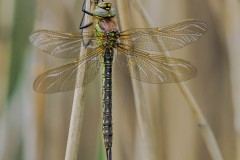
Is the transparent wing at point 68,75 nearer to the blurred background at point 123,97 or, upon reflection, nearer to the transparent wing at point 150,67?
the transparent wing at point 150,67

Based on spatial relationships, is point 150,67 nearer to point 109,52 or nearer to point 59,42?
point 109,52

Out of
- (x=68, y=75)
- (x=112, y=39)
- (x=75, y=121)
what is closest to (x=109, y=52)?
(x=112, y=39)

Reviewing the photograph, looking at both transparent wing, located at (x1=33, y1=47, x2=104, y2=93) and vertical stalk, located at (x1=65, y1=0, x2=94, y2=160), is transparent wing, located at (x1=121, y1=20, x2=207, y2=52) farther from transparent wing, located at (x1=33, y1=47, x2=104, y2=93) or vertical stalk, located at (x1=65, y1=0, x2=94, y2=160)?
vertical stalk, located at (x1=65, y1=0, x2=94, y2=160)

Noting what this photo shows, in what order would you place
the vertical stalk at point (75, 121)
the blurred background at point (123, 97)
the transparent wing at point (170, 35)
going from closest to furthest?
the vertical stalk at point (75, 121)
the transparent wing at point (170, 35)
the blurred background at point (123, 97)

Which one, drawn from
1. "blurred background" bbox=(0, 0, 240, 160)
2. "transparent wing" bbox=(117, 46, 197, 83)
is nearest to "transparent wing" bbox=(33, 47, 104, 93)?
"transparent wing" bbox=(117, 46, 197, 83)

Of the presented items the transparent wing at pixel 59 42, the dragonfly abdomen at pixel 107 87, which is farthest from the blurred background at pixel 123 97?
the transparent wing at pixel 59 42

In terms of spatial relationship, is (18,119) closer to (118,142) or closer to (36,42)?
(118,142)

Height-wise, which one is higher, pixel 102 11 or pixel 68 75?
pixel 102 11
